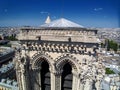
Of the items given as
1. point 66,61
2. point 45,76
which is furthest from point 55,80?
point 66,61

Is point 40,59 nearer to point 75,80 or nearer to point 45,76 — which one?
point 45,76

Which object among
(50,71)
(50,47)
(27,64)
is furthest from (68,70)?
(27,64)

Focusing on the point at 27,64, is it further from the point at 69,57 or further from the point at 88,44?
the point at 88,44

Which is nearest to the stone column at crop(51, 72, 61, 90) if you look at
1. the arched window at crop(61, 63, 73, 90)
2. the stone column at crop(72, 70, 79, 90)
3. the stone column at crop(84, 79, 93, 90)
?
the arched window at crop(61, 63, 73, 90)

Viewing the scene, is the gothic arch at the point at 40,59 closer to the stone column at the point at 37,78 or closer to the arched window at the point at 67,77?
the stone column at the point at 37,78

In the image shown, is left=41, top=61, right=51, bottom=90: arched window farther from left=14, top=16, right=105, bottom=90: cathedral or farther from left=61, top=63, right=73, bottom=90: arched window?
left=61, top=63, right=73, bottom=90: arched window

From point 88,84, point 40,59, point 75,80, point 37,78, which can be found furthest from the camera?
point 37,78
